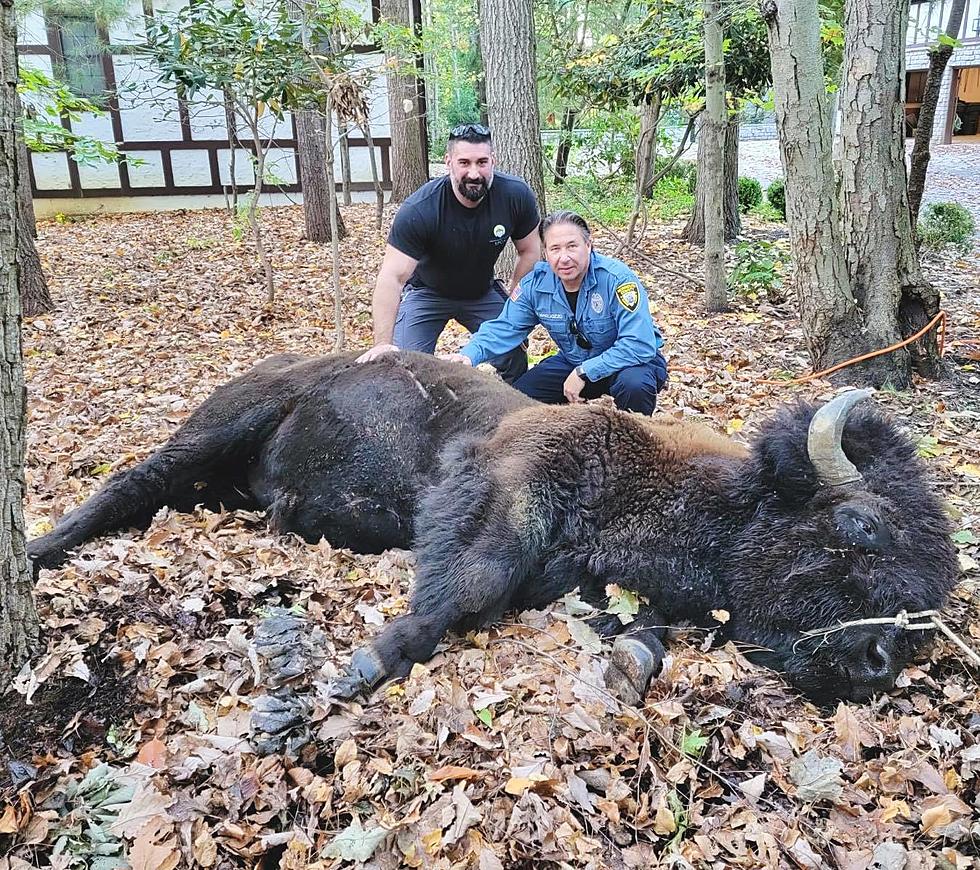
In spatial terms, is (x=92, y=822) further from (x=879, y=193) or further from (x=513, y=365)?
(x=879, y=193)

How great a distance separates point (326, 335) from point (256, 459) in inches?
191

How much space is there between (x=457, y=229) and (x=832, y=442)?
388 centimetres

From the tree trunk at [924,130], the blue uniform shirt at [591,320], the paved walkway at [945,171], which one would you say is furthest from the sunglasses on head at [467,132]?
the paved walkway at [945,171]

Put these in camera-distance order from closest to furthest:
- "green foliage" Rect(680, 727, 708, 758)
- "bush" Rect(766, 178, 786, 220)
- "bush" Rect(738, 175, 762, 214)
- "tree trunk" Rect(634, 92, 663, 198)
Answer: "green foliage" Rect(680, 727, 708, 758) → "tree trunk" Rect(634, 92, 663, 198) → "bush" Rect(766, 178, 786, 220) → "bush" Rect(738, 175, 762, 214)

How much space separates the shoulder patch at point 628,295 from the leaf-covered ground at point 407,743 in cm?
227

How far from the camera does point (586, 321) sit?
5.56 m

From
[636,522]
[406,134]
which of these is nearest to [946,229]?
[406,134]

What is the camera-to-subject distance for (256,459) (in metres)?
5.18

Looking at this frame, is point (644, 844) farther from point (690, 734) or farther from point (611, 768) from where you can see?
point (690, 734)

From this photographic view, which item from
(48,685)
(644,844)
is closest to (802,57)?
(644,844)

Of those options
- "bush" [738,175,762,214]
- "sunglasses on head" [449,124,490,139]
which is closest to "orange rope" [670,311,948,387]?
"sunglasses on head" [449,124,490,139]

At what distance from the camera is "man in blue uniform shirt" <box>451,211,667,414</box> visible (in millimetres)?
5242

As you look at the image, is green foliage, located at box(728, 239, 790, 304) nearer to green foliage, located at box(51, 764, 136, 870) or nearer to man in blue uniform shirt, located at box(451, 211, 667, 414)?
man in blue uniform shirt, located at box(451, 211, 667, 414)

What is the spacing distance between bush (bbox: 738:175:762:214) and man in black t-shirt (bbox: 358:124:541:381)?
1315 cm
